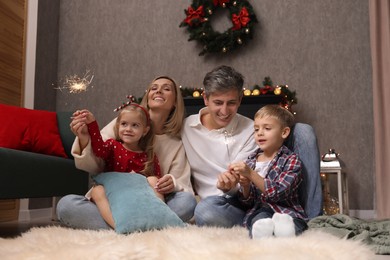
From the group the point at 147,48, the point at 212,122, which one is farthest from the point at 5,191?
the point at 147,48

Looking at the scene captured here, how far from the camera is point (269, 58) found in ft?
12.4

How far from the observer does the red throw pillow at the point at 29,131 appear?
2432mm

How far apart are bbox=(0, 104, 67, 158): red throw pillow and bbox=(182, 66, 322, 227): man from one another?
3.21 feet

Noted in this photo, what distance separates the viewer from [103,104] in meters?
4.02

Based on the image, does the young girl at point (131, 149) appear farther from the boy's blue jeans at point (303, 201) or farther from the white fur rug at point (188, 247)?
the white fur rug at point (188, 247)

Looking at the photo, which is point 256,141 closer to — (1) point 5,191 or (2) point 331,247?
(2) point 331,247

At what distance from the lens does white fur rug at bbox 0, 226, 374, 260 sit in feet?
3.70

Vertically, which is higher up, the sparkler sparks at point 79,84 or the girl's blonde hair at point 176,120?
the sparkler sparks at point 79,84

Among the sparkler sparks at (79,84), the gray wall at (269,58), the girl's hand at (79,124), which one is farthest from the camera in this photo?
the sparkler sparks at (79,84)

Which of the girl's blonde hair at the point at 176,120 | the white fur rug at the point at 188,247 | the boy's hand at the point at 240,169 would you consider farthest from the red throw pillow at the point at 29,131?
the boy's hand at the point at 240,169

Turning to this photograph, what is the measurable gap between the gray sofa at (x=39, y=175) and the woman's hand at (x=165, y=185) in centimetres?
72

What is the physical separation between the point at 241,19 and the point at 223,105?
198 centimetres

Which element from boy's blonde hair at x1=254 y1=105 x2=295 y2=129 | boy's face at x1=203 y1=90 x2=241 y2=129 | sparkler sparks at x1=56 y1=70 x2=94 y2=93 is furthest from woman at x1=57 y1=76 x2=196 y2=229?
sparkler sparks at x1=56 y1=70 x2=94 y2=93

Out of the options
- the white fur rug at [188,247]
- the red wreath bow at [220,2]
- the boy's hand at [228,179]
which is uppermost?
the red wreath bow at [220,2]
